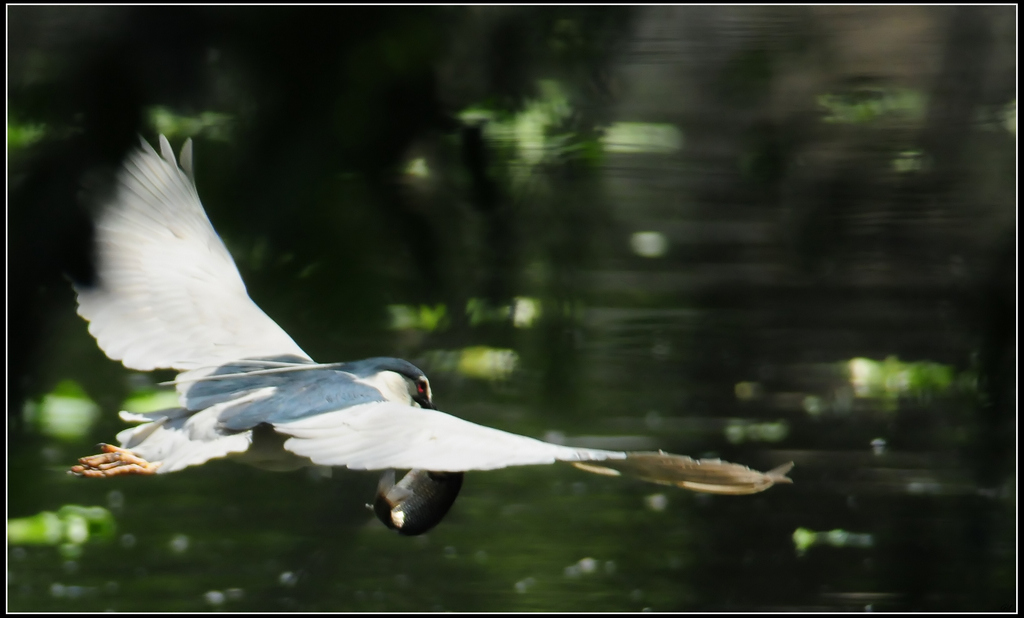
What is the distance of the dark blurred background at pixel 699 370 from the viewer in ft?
9.14

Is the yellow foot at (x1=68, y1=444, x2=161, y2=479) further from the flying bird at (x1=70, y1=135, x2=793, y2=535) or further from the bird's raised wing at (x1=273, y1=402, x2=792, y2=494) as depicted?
the bird's raised wing at (x1=273, y1=402, x2=792, y2=494)

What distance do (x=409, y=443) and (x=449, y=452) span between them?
0.22ft

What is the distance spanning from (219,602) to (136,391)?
28.8 inches

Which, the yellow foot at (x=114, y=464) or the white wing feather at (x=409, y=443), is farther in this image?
the yellow foot at (x=114, y=464)

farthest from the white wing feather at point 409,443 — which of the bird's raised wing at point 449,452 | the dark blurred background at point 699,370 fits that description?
the dark blurred background at point 699,370

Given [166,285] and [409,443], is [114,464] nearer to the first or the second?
[166,285]

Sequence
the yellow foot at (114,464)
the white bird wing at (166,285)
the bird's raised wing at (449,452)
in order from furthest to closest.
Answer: the white bird wing at (166,285) → the yellow foot at (114,464) → the bird's raised wing at (449,452)

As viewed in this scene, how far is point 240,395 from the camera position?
1.46 metres

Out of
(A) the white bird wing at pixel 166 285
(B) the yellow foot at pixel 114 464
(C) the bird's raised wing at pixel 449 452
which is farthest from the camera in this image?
(A) the white bird wing at pixel 166 285

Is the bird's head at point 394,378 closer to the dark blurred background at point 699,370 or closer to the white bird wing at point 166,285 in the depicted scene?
the white bird wing at point 166,285

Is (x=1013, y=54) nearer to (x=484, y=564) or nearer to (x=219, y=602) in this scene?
(x=484, y=564)

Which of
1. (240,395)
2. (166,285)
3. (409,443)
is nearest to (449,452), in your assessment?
(409,443)

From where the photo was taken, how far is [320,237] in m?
1.39

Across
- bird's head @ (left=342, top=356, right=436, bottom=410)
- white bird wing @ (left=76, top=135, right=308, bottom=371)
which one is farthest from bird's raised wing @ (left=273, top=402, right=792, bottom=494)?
white bird wing @ (left=76, top=135, right=308, bottom=371)
